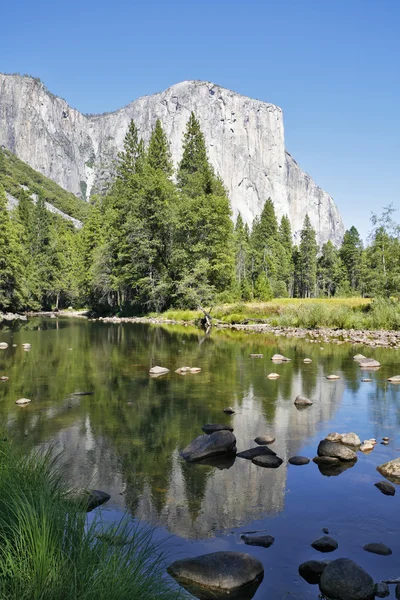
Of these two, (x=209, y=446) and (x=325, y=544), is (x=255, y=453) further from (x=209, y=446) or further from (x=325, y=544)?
(x=325, y=544)

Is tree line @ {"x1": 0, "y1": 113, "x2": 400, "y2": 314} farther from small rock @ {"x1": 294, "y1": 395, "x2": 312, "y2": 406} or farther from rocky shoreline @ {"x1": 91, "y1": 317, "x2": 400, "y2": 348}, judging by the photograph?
small rock @ {"x1": 294, "y1": 395, "x2": 312, "y2": 406}

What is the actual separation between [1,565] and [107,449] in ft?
19.3

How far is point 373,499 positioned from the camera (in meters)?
7.02

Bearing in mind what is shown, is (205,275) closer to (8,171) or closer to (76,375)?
(76,375)

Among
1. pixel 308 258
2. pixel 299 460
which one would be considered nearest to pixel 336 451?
pixel 299 460

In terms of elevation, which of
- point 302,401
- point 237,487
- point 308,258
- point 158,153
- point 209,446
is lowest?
point 237,487

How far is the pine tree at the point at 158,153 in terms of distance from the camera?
193 feet

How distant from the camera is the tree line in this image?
4509cm

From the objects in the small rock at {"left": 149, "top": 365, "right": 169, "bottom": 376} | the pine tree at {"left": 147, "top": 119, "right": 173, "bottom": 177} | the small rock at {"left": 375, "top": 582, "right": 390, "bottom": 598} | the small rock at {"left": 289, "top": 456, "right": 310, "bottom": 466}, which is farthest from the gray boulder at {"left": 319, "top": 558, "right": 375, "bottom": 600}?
the pine tree at {"left": 147, "top": 119, "right": 173, "bottom": 177}

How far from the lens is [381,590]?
15.4 feet

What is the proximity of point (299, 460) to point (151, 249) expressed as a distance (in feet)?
136

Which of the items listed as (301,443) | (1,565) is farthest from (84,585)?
(301,443)

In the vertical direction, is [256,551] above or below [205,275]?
below

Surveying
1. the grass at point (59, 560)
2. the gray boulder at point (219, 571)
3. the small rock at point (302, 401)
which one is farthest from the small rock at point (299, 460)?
the grass at point (59, 560)
